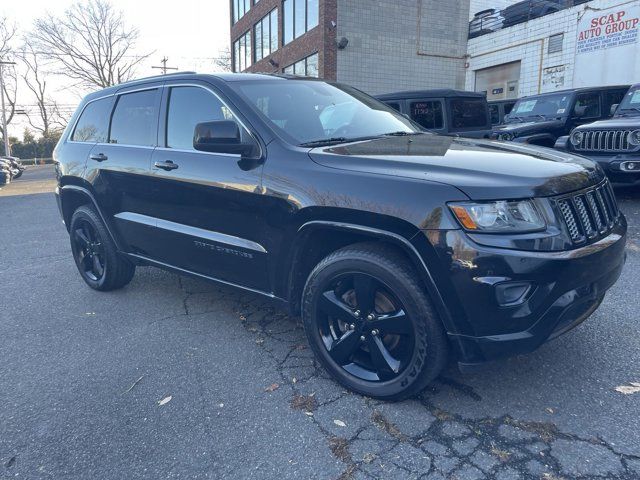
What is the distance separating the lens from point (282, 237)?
288 centimetres

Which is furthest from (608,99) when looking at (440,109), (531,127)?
(440,109)

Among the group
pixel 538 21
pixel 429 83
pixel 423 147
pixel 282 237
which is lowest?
pixel 282 237

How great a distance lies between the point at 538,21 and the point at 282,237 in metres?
18.9

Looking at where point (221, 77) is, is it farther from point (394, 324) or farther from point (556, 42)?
point (556, 42)

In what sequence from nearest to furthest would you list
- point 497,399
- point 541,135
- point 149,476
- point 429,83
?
point 149,476
point 497,399
point 541,135
point 429,83

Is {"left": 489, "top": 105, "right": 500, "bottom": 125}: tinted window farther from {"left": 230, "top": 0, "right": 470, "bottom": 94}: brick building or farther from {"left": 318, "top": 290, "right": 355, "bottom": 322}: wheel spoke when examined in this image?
{"left": 318, "top": 290, "right": 355, "bottom": 322}: wheel spoke

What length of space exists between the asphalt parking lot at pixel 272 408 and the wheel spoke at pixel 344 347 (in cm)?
20

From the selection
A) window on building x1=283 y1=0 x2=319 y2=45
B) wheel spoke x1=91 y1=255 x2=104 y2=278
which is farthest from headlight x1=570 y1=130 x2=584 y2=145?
window on building x1=283 y1=0 x2=319 y2=45

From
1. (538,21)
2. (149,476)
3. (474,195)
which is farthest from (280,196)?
(538,21)

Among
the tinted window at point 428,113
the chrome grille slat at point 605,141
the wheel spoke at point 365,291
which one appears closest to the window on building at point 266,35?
the tinted window at point 428,113

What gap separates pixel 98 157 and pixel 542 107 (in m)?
8.62

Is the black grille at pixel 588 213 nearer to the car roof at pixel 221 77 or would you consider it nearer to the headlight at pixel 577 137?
the car roof at pixel 221 77

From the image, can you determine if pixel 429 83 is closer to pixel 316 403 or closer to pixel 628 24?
pixel 628 24

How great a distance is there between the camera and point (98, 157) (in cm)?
430
